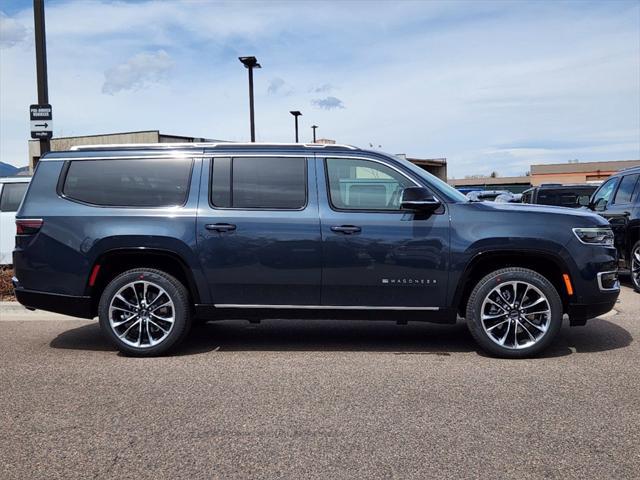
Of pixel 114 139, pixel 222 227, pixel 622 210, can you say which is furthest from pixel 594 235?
pixel 114 139

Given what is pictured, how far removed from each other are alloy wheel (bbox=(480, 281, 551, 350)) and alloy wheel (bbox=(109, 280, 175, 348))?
2952 millimetres

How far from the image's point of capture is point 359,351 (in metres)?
5.95

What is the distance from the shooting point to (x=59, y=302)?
584cm

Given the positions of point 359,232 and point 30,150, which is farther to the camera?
point 30,150

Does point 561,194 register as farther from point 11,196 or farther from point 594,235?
point 11,196

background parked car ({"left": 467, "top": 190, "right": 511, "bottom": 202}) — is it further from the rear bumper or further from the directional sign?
the directional sign

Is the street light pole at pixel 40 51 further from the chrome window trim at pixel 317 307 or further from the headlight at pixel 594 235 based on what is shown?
the headlight at pixel 594 235

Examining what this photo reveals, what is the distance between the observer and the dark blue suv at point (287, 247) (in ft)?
18.1

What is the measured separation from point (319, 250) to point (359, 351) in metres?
1.13

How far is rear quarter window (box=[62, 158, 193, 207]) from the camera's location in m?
5.82

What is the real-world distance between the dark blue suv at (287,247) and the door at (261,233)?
10 millimetres

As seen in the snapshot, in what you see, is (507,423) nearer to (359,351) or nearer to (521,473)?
(521,473)

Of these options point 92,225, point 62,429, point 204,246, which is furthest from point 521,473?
point 92,225

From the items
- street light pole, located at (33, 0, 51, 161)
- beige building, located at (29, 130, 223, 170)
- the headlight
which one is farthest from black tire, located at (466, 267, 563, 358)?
beige building, located at (29, 130, 223, 170)
